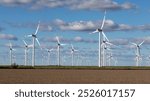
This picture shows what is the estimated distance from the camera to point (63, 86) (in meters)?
16.6

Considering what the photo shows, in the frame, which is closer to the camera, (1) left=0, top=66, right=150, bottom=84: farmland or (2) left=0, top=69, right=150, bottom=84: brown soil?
(2) left=0, top=69, right=150, bottom=84: brown soil

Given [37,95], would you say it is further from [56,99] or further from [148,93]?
[148,93]

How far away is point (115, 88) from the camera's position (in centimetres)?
1678

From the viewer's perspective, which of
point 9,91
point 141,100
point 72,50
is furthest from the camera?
point 72,50

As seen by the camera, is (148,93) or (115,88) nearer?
(148,93)

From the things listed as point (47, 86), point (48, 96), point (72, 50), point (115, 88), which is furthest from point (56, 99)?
point (72, 50)

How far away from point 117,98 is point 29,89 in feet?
11.3

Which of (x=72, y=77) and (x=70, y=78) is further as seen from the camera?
(x=72, y=77)

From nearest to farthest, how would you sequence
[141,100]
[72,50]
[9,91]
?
1. [141,100]
2. [9,91]
3. [72,50]

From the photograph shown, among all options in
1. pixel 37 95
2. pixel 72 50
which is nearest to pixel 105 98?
pixel 37 95

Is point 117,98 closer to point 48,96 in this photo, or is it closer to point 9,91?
point 48,96

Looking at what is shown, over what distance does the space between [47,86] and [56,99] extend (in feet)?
4.53

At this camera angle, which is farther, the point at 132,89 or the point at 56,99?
the point at 132,89

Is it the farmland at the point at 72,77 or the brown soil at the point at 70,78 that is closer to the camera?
the brown soil at the point at 70,78
